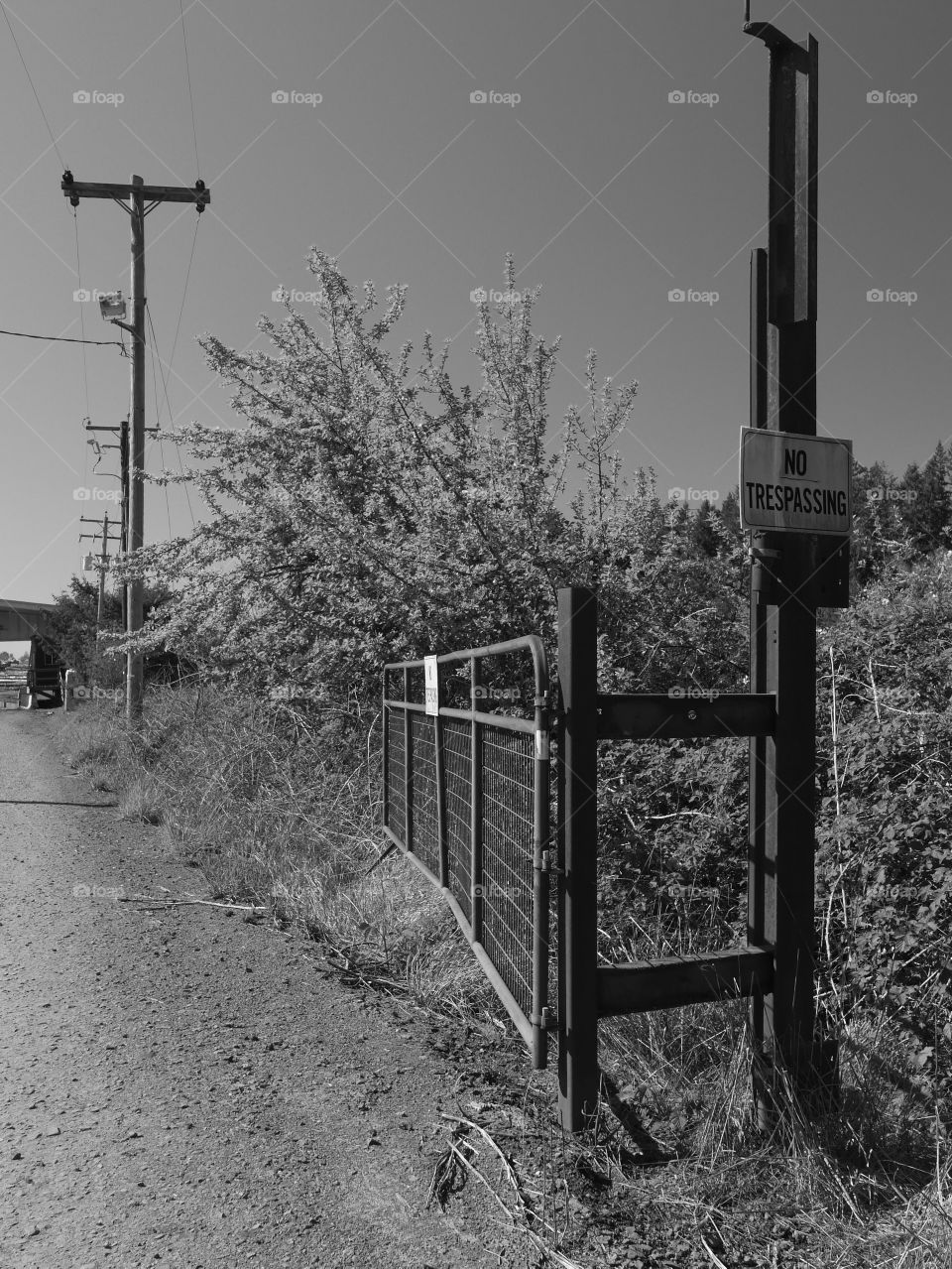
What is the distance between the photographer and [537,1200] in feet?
9.73

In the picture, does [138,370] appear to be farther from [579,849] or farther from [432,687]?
[579,849]

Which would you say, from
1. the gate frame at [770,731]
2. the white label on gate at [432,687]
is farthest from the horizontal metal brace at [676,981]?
the white label on gate at [432,687]

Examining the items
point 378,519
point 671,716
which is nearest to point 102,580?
point 378,519

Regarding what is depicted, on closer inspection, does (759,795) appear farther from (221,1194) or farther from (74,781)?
(74,781)

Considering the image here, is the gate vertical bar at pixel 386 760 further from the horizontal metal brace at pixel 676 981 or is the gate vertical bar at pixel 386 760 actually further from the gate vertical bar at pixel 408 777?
the horizontal metal brace at pixel 676 981

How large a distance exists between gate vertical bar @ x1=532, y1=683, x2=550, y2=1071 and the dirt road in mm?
536

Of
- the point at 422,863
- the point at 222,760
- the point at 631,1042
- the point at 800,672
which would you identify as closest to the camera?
the point at 800,672

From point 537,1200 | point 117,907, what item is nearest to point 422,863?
point 117,907

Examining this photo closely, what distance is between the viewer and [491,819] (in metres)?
4.25

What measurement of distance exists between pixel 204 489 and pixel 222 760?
2930mm

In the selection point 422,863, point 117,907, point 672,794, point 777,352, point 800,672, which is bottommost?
point 117,907

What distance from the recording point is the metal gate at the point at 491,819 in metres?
3.36

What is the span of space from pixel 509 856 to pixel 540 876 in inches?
23.4

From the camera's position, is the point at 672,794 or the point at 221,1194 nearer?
the point at 221,1194
